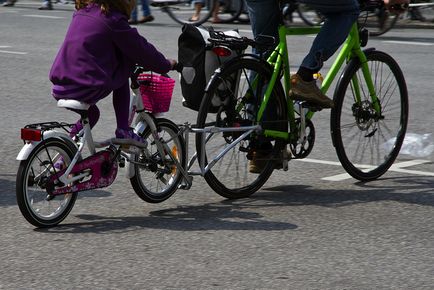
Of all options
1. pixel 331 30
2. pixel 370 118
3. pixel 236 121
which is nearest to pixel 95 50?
pixel 236 121

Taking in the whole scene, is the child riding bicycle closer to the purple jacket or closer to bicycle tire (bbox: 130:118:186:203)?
the purple jacket

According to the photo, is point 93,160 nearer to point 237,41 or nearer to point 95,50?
point 95,50

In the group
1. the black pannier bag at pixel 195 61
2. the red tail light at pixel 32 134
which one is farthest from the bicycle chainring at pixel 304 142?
the red tail light at pixel 32 134

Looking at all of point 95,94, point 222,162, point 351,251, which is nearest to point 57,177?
point 95,94

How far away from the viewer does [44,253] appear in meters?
5.55

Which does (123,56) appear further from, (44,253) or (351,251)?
(351,251)

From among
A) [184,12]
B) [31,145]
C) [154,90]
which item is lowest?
[184,12]

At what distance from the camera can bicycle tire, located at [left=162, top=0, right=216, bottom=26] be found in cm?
1886

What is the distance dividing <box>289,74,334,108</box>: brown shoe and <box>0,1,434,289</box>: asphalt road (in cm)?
58

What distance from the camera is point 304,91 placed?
6.86 m

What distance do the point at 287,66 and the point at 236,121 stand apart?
0.49 metres

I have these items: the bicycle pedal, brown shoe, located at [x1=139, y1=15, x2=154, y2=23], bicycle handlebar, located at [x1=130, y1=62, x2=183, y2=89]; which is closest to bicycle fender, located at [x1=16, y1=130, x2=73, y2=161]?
the bicycle pedal

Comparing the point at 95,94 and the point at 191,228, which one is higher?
the point at 95,94

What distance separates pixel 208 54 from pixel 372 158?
1.47m
